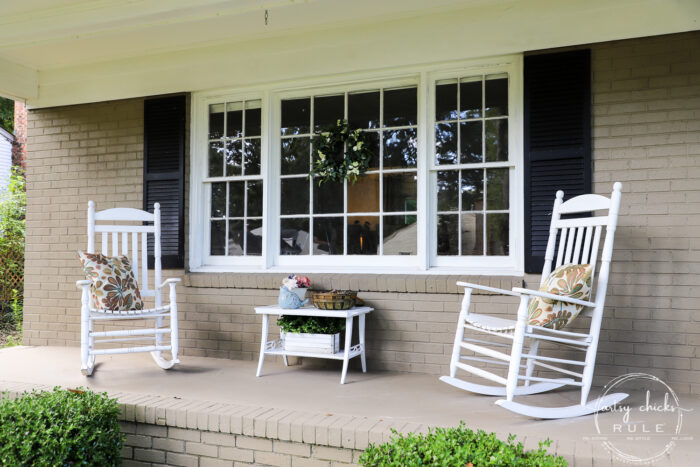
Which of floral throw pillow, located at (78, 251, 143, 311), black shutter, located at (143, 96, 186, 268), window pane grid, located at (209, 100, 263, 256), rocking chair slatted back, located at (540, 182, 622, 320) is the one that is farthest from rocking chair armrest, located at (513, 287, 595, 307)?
black shutter, located at (143, 96, 186, 268)

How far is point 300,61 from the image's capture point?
4.15 meters

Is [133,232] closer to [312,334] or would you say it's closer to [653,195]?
[312,334]

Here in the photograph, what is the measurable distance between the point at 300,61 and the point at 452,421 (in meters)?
2.74

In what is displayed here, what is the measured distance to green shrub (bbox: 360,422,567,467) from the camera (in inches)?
75.9

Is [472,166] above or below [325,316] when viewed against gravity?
above

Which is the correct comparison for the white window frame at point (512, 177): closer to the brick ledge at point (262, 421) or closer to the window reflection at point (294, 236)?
the window reflection at point (294, 236)

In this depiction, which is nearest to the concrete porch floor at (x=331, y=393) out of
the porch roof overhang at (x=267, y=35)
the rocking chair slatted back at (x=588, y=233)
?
the rocking chair slatted back at (x=588, y=233)

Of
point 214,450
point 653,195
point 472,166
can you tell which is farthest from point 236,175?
point 653,195

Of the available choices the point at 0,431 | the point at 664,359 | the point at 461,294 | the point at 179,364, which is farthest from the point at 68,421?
the point at 664,359

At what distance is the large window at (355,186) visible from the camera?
4.04 m

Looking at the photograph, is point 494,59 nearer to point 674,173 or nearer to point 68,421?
point 674,173

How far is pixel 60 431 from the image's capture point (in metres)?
2.44

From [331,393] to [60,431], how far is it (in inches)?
54.8

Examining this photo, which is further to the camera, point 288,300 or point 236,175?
point 236,175
